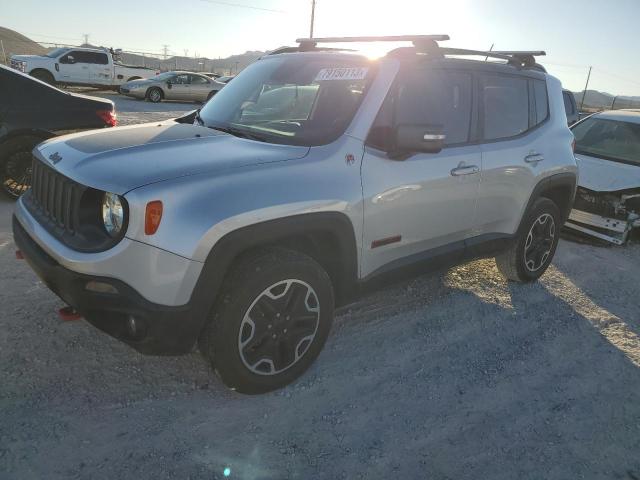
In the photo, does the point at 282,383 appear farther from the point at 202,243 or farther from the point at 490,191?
the point at 490,191

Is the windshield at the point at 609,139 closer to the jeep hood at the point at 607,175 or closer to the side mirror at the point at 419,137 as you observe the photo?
the jeep hood at the point at 607,175

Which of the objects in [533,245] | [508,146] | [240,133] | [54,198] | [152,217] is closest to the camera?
[152,217]

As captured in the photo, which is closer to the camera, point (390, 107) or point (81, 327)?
point (390, 107)

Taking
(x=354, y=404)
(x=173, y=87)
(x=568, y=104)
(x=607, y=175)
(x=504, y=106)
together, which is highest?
(x=568, y=104)

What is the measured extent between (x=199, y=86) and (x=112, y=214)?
21577 millimetres

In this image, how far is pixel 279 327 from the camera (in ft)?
9.09

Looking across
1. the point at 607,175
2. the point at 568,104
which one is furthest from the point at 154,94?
the point at 607,175

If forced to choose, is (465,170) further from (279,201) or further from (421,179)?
(279,201)

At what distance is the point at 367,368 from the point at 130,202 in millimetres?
1833

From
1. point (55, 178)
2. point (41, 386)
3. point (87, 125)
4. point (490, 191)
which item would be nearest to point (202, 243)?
point (55, 178)

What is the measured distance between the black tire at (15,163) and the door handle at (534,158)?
519 cm

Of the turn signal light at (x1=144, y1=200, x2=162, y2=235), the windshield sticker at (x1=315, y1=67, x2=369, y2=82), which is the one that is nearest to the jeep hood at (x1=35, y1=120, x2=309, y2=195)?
the turn signal light at (x1=144, y1=200, x2=162, y2=235)

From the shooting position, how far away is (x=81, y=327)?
11.0 ft

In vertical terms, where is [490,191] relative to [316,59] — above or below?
below
